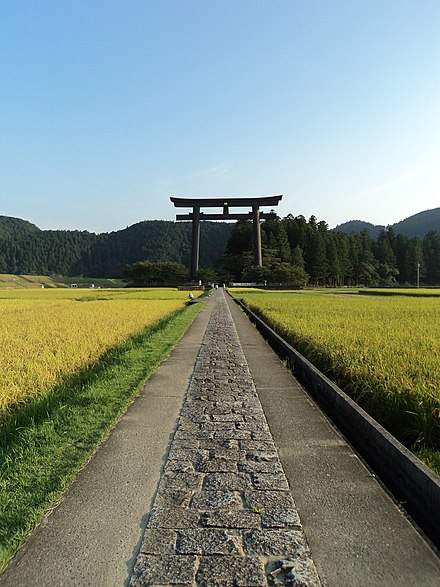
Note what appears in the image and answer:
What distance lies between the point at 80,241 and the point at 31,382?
172089 mm

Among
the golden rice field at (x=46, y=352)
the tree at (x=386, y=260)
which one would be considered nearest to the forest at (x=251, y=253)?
the tree at (x=386, y=260)

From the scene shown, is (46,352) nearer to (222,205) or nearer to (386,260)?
(222,205)

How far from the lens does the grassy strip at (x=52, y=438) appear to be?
248 centimetres

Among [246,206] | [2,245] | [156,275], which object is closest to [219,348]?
[246,206]

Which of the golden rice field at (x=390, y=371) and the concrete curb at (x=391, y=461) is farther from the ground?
the golden rice field at (x=390, y=371)

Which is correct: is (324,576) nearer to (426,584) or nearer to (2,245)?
(426,584)

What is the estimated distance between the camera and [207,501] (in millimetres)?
2639

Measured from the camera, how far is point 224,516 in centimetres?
246

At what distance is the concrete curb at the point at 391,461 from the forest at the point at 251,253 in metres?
67.1

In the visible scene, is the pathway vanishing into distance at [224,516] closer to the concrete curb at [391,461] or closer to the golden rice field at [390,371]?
the concrete curb at [391,461]

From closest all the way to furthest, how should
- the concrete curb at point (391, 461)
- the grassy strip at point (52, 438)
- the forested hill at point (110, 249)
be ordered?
the grassy strip at point (52, 438) < the concrete curb at point (391, 461) < the forested hill at point (110, 249)

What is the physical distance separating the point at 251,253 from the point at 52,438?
265 ft

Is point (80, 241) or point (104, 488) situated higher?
point (80, 241)

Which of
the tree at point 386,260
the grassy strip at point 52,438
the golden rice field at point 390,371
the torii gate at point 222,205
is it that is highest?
the torii gate at point 222,205
